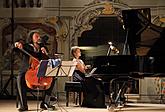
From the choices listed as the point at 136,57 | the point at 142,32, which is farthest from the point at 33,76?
the point at 142,32

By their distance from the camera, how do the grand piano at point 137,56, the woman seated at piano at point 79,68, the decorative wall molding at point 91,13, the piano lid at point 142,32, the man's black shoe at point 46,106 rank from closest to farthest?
the grand piano at point 137,56 → the man's black shoe at point 46,106 → the piano lid at point 142,32 → the woman seated at piano at point 79,68 → the decorative wall molding at point 91,13

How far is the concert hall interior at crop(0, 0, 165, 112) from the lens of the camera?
27.0 ft

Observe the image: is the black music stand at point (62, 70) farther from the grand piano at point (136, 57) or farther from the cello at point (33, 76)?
the grand piano at point (136, 57)

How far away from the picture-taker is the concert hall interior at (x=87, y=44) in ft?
27.0

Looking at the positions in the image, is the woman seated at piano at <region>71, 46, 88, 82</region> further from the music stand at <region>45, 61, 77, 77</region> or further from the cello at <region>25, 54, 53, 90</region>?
the music stand at <region>45, 61, 77, 77</region>

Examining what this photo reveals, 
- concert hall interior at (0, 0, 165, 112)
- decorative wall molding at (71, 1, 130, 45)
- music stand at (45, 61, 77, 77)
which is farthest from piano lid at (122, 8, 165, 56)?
decorative wall molding at (71, 1, 130, 45)

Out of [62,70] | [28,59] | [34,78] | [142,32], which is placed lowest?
[34,78]

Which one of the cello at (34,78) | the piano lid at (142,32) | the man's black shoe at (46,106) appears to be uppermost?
the piano lid at (142,32)

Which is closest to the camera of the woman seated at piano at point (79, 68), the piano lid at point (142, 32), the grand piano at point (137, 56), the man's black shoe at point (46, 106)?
the grand piano at point (137, 56)

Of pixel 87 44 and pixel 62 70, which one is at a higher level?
pixel 87 44

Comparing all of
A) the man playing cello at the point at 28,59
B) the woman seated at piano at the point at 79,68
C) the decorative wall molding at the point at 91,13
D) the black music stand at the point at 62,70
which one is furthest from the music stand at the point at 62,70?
the decorative wall molding at the point at 91,13

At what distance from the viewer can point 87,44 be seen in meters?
11.2

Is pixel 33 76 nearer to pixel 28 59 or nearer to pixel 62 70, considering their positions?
pixel 28 59

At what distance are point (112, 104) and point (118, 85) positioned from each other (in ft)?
3.12
